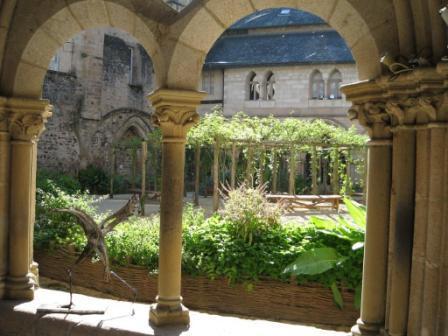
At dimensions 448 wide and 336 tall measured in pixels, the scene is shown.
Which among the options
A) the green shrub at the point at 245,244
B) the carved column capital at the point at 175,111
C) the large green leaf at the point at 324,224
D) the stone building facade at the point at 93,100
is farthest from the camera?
the stone building facade at the point at 93,100

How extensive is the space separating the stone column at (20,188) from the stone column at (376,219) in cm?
254

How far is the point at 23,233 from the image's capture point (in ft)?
13.9

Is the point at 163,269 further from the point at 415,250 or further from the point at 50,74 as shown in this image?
the point at 50,74

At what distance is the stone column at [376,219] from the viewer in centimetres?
327

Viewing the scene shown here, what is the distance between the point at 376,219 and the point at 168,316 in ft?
5.10

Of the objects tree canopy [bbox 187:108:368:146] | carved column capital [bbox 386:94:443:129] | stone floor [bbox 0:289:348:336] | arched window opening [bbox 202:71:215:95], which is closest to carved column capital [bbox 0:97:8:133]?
stone floor [bbox 0:289:348:336]

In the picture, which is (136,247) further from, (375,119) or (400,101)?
(400,101)

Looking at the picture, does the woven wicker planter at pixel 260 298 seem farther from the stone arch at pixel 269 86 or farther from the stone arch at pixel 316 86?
the stone arch at pixel 269 86

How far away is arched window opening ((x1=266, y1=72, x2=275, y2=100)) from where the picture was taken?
23.7 m

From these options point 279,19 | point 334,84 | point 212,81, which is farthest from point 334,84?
point 212,81

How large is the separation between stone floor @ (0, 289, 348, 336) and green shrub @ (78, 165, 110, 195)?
15.1 m

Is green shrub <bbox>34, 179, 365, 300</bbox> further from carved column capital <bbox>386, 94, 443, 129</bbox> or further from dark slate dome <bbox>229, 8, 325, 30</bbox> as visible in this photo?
dark slate dome <bbox>229, 8, 325, 30</bbox>

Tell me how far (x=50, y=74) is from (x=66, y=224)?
11392 mm

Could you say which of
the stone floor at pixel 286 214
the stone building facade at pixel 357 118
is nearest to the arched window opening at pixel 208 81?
the stone floor at pixel 286 214
